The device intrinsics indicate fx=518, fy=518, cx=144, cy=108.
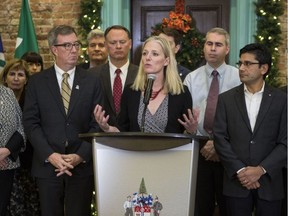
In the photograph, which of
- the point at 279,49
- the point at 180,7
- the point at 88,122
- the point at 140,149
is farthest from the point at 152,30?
the point at 140,149

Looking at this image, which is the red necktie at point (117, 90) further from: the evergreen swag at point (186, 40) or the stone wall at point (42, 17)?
the stone wall at point (42, 17)

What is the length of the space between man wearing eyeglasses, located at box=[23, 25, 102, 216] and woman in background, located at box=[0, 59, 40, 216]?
631 mm

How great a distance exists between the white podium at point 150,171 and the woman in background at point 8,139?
1115mm

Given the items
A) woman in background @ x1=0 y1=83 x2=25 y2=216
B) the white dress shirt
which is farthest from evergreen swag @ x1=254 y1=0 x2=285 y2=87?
woman in background @ x1=0 y1=83 x2=25 y2=216

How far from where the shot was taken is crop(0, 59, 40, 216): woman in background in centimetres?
387

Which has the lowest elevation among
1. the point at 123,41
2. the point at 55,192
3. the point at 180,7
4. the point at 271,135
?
the point at 55,192

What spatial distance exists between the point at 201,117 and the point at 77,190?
3.36 feet

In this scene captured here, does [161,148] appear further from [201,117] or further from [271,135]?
[201,117]

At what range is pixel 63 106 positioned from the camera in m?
3.20

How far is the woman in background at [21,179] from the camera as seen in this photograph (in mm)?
3867

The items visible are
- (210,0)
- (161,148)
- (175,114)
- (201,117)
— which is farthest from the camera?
(210,0)

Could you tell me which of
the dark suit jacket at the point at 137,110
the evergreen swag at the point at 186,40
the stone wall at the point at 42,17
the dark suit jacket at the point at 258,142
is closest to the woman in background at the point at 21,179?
the dark suit jacket at the point at 137,110

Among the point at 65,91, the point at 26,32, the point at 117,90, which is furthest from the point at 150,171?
the point at 26,32

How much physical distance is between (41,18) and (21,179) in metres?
2.74
